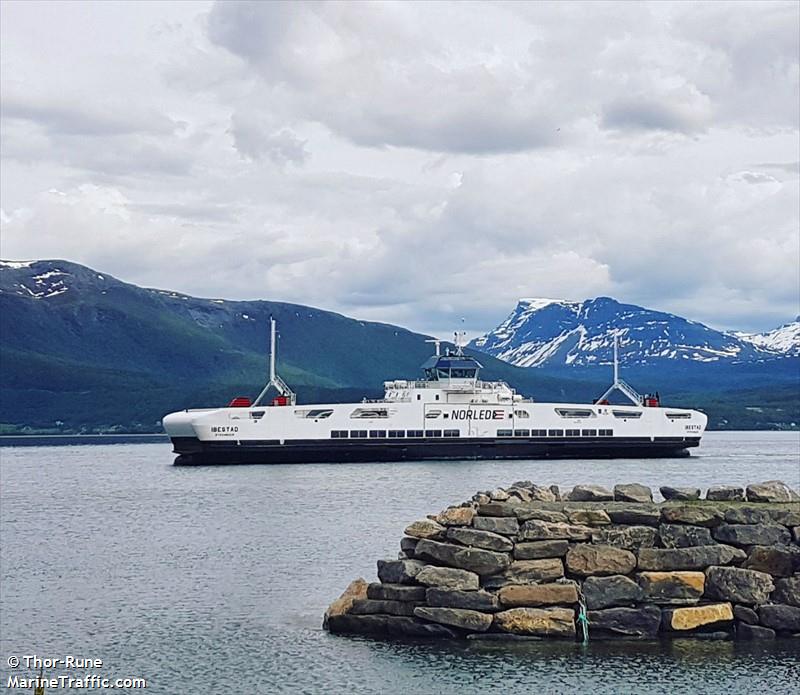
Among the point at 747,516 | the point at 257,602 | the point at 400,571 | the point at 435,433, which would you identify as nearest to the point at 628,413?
the point at 435,433

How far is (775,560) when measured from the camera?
969 inches

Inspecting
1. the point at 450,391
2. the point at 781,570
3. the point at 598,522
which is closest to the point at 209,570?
the point at 598,522

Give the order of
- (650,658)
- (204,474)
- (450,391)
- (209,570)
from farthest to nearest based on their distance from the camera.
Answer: (450,391) → (204,474) → (209,570) → (650,658)

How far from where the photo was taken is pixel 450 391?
9738 cm

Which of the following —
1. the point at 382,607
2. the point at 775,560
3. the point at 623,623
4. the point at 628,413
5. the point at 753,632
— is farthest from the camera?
the point at 628,413

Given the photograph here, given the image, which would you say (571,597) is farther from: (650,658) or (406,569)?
(406,569)

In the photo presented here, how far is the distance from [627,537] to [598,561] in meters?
0.89

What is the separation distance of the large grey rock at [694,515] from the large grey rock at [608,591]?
5.61 ft

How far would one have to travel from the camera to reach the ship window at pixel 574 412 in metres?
97.5

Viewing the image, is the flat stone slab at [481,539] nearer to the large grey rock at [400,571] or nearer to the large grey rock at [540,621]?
the large grey rock at [400,571]

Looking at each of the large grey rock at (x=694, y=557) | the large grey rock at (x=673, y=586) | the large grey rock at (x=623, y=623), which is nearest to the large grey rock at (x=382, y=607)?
the large grey rock at (x=623, y=623)

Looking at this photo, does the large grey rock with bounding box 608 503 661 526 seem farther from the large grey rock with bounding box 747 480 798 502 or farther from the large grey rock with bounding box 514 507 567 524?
the large grey rock with bounding box 747 480 798 502

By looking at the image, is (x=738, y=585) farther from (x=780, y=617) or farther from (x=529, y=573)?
(x=529, y=573)

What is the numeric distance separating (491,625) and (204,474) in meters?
67.3
